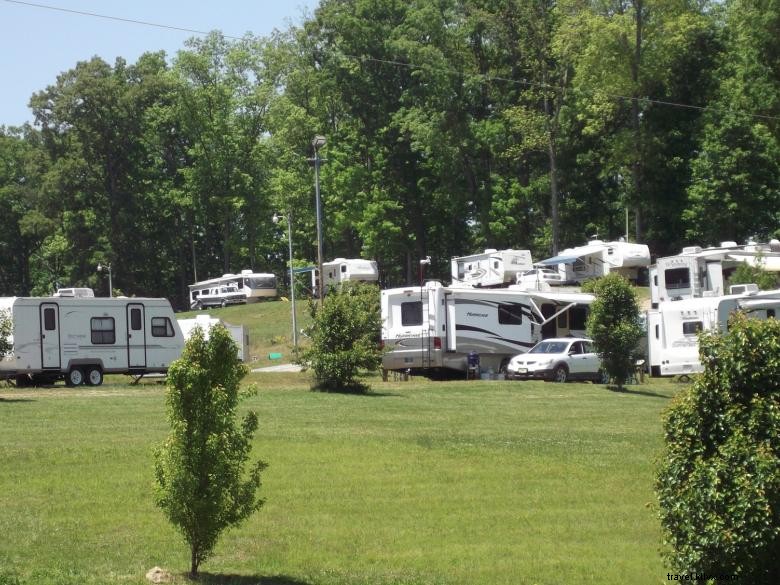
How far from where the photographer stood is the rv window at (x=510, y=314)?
35.4m

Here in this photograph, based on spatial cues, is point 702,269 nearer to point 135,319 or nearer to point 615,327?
point 615,327

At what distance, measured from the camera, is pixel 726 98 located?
2346 inches

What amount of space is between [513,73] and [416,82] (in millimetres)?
5824

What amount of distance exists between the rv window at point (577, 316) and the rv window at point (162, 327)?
13092 mm

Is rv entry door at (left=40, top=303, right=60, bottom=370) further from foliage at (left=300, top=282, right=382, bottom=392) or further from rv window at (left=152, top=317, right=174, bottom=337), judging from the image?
foliage at (left=300, top=282, right=382, bottom=392)

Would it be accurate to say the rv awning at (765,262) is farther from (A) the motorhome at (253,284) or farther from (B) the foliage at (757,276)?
(A) the motorhome at (253,284)

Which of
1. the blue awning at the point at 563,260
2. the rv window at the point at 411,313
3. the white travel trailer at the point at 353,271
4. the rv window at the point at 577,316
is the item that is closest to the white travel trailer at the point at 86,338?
the rv window at the point at 411,313

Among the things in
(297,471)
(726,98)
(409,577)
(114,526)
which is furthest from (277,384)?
(726,98)

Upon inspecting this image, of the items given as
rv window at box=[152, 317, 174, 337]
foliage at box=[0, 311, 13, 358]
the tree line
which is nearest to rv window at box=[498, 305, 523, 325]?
rv window at box=[152, 317, 174, 337]

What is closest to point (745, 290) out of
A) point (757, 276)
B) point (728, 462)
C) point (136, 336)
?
point (757, 276)

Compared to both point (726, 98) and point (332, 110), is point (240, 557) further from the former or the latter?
point (332, 110)

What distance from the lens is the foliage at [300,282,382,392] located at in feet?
89.3

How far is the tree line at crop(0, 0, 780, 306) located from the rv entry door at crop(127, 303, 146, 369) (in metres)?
31.9

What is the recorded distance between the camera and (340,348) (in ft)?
90.2
